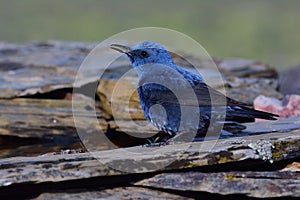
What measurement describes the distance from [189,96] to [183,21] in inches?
606

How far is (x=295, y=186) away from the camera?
508cm

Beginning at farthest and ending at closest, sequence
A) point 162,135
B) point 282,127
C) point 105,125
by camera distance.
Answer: point 105,125 → point 162,135 → point 282,127

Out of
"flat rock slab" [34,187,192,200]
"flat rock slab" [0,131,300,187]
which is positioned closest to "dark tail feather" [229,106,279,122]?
"flat rock slab" [0,131,300,187]

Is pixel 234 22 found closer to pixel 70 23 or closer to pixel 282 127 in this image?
pixel 70 23

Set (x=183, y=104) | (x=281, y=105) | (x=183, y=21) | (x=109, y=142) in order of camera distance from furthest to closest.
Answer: (x=183, y=21) → (x=281, y=105) → (x=109, y=142) → (x=183, y=104)

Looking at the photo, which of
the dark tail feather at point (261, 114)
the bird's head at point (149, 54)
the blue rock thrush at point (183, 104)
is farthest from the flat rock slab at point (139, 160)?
the bird's head at point (149, 54)

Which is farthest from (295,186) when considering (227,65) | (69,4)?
(69,4)

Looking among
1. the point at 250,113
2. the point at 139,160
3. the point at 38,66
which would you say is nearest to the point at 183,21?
the point at 38,66

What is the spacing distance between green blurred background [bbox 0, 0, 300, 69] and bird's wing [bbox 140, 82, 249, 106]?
1045 cm

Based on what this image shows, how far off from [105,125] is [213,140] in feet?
6.53

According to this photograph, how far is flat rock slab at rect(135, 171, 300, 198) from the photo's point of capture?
5055mm

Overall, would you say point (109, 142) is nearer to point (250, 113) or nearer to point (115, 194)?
point (250, 113)

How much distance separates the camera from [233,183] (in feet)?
16.7

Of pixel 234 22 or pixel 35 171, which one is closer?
pixel 35 171
